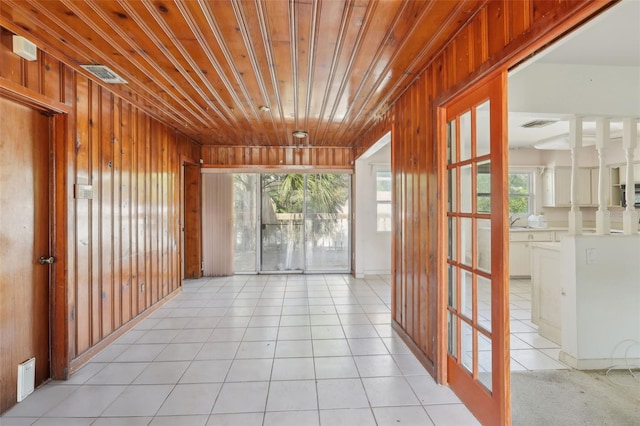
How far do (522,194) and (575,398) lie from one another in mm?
4987

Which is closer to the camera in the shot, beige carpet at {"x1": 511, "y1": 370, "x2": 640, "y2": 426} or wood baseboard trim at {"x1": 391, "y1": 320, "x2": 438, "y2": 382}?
beige carpet at {"x1": 511, "y1": 370, "x2": 640, "y2": 426}

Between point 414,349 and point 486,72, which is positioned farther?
point 414,349

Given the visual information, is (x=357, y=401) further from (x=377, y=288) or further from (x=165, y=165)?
(x=165, y=165)

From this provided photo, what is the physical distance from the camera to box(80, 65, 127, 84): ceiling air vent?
2.48m

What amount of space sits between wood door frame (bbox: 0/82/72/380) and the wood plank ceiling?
619 mm

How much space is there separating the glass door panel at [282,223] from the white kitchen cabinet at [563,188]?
16.0 feet

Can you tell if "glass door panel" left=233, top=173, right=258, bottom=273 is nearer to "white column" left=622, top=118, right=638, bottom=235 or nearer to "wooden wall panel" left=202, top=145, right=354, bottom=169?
"wooden wall panel" left=202, top=145, right=354, bottom=169

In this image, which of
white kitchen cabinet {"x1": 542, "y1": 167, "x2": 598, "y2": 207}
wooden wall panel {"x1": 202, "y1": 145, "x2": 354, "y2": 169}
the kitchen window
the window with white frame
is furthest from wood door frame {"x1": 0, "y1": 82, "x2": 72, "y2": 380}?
white kitchen cabinet {"x1": 542, "y1": 167, "x2": 598, "y2": 207}

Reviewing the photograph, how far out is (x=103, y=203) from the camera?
9.59ft

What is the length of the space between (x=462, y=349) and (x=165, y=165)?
4.29 meters

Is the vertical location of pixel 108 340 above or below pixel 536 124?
below

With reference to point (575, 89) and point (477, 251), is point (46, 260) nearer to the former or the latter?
point (477, 251)

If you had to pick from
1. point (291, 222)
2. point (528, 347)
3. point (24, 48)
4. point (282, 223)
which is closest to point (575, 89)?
point (528, 347)

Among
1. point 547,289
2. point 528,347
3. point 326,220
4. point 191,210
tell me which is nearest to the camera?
point 528,347
